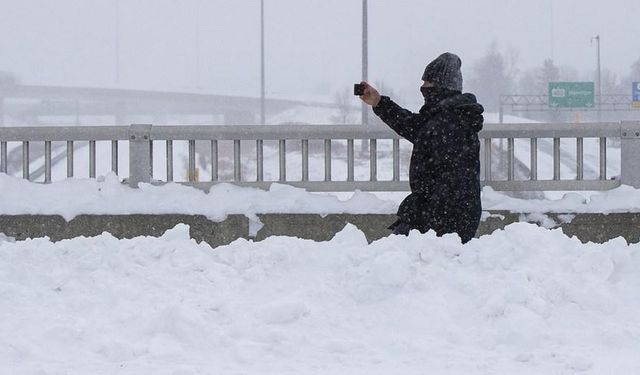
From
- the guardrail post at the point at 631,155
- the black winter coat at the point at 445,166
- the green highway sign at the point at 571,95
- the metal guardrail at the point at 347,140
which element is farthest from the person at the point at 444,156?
the green highway sign at the point at 571,95

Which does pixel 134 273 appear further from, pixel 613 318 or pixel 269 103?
pixel 269 103

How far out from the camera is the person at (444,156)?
7746 mm

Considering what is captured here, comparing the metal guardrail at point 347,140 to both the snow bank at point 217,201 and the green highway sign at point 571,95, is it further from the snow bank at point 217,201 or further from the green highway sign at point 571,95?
the green highway sign at point 571,95

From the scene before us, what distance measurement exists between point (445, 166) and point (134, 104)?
376ft

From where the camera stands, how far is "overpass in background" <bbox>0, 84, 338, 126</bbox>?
4158 inches

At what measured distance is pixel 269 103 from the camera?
10669 cm

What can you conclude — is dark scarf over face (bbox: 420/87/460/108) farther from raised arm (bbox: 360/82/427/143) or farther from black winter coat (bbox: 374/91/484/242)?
raised arm (bbox: 360/82/427/143)

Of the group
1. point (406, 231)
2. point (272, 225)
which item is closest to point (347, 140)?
point (272, 225)

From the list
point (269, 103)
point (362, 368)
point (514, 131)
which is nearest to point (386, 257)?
point (362, 368)

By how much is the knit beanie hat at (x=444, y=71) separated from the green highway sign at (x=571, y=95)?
5548 cm

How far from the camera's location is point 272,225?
10.1 meters

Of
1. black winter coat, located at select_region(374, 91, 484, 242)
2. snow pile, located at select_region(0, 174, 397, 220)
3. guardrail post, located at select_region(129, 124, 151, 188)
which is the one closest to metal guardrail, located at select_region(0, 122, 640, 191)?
guardrail post, located at select_region(129, 124, 151, 188)

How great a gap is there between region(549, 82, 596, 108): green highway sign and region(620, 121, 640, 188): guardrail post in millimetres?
52499

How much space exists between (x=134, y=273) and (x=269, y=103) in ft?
329
